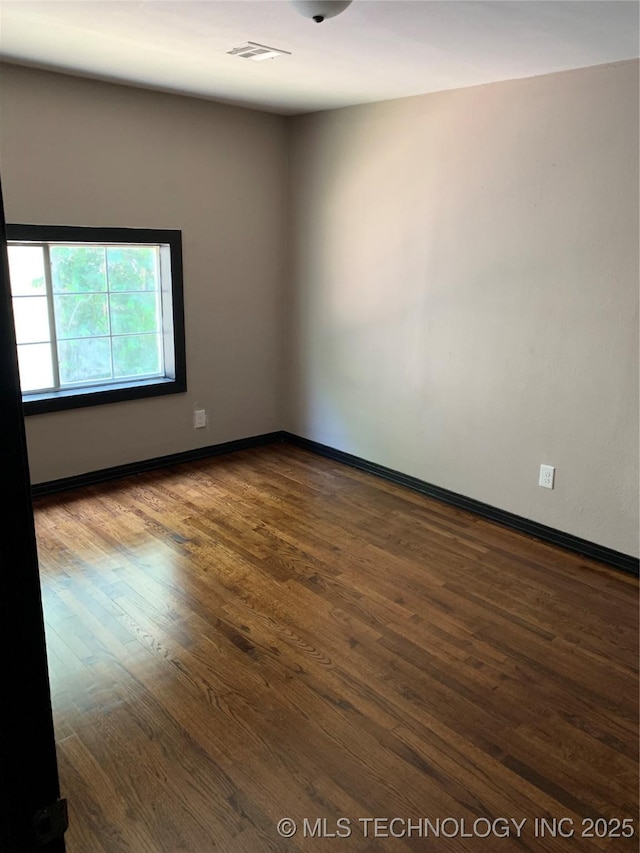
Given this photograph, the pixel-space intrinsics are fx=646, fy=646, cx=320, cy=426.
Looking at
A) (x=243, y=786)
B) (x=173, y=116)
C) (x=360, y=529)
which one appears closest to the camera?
(x=243, y=786)

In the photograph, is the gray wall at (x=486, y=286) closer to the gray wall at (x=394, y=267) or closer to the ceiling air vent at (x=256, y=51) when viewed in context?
the gray wall at (x=394, y=267)

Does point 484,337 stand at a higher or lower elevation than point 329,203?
lower

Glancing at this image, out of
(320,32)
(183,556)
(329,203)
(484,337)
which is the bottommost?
(183,556)

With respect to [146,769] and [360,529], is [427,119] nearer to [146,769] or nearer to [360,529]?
[360,529]

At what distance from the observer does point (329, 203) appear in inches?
172

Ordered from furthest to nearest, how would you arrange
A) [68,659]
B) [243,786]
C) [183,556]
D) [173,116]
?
[173,116]
[183,556]
[68,659]
[243,786]

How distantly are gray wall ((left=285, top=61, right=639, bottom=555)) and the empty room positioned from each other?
18 mm

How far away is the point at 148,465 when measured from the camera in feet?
14.3

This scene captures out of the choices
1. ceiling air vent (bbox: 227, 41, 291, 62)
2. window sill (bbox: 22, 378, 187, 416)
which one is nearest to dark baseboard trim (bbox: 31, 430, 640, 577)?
window sill (bbox: 22, 378, 187, 416)

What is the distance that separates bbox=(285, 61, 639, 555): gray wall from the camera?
300 cm

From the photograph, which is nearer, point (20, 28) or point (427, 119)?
point (20, 28)

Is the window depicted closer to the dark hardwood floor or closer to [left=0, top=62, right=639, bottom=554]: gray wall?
[left=0, top=62, right=639, bottom=554]: gray wall

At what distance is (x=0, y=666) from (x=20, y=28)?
9.26ft

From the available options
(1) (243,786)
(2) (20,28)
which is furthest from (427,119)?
(1) (243,786)
